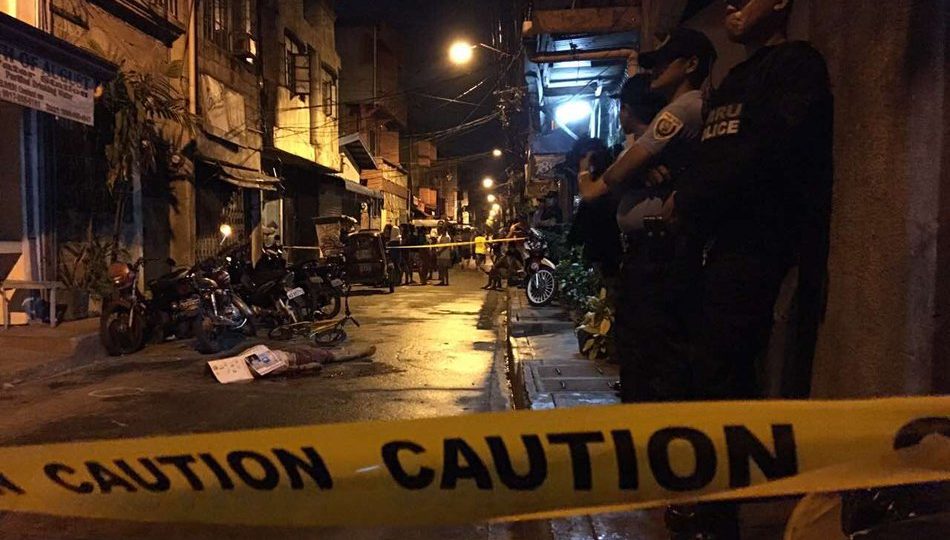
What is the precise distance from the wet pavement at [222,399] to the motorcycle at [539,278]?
3597mm

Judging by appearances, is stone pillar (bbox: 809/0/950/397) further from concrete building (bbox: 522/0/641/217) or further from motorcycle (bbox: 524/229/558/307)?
motorcycle (bbox: 524/229/558/307)

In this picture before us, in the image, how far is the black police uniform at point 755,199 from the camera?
7.29 feet

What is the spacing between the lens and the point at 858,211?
2.33 metres

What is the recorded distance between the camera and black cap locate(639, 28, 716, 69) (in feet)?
9.47

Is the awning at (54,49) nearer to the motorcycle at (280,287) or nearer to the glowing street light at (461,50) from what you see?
the motorcycle at (280,287)

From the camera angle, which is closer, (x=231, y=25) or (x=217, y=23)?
(x=217, y=23)

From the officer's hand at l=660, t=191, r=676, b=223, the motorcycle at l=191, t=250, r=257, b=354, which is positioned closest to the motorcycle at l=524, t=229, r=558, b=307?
the motorcycle at l=191, t=250, r=257, b=354

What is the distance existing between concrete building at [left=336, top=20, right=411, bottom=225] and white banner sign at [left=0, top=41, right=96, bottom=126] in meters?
19.2

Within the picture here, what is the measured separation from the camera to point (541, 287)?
1265 cm

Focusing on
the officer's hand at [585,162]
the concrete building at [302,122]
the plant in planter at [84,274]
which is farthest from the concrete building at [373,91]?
the officer's hand at [585,162]

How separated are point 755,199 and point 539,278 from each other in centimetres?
1040

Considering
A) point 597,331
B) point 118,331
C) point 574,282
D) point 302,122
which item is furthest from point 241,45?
point 597,331

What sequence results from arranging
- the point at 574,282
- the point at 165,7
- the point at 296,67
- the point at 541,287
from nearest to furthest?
the point at 574,282
the point at 165,7
the point at 541,287
the point at 296,67

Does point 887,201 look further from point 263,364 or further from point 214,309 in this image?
point 214,309
